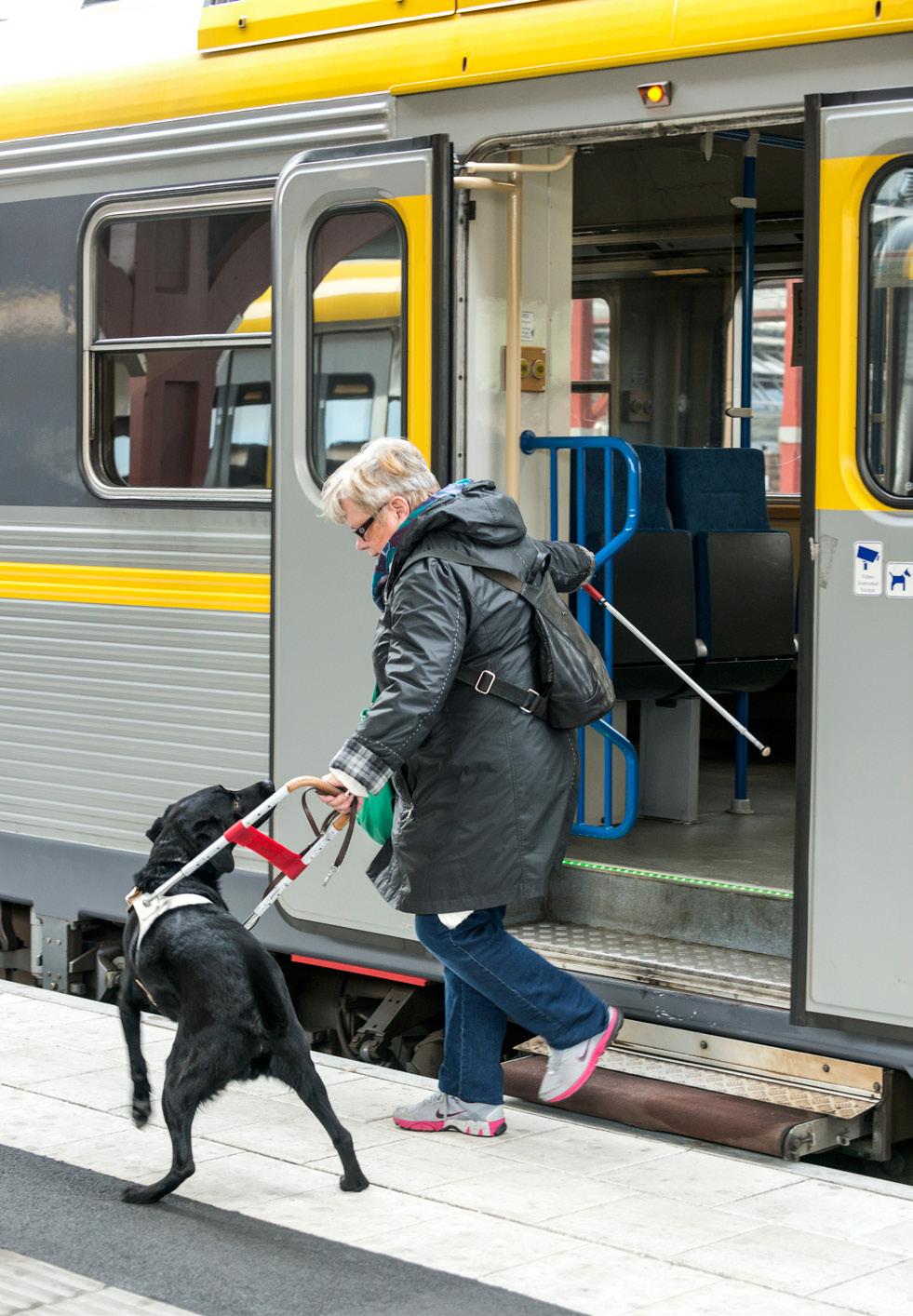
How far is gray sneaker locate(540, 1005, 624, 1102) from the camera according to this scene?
4.68 metres

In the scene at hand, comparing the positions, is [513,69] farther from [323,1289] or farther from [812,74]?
[323,1289]

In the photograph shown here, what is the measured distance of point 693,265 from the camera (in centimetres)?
752

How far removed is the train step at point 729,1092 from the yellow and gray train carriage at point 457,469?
0.01m

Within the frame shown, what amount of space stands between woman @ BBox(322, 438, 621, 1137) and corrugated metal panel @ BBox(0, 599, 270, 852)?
1.20 meters

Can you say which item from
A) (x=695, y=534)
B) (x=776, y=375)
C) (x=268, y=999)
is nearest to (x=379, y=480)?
(x=268, y=999)

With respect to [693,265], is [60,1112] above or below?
below

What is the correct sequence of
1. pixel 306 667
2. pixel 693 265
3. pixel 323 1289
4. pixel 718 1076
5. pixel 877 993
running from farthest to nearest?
pixel 693 265
pixel 306 667
pixel 718 1076
pixel 877 993
pixel 323 1289

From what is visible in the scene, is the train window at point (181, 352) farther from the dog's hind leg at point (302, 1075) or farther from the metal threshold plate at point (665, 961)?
the dog's hind leg at point (302, 1075)

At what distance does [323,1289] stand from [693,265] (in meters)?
4.81

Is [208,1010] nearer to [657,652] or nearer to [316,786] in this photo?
[316,786]

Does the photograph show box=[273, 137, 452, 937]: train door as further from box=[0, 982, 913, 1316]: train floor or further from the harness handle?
the harness handle

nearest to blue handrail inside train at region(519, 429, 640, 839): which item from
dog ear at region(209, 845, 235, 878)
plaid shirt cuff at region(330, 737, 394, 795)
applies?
plaid shirt cuff at region(330, 737, 394, 795)

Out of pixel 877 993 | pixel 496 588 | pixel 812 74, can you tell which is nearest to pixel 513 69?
pixel 812 74

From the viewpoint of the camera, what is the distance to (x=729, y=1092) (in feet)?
15.4
